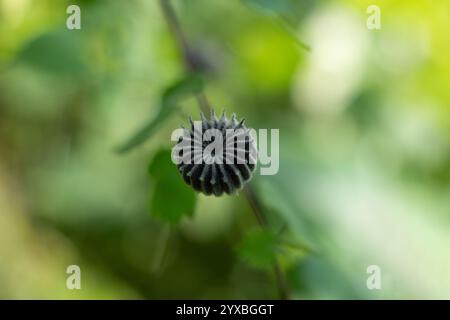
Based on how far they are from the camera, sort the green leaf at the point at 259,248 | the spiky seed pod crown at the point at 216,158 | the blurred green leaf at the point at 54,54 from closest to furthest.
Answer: the spiky seed pod crown at the point at 216,158, the green leaf at the point at 259,248, the blurred green leaf at the point at 54,54

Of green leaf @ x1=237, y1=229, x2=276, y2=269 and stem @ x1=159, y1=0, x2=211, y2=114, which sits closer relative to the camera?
green leaf @ x1=237, y1=229, x2=276, y2=269

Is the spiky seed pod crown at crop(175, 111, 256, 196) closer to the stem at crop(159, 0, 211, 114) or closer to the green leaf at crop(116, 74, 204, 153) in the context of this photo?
the green leaf at crop(116, 74, 204, 153)

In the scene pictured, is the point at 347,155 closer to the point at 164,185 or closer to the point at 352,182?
the point at 352,182

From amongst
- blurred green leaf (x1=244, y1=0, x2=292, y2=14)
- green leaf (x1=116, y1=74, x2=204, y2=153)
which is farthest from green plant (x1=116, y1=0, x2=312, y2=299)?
blurred green leaf (x1=244, y1=0, x2=292, y2=14)

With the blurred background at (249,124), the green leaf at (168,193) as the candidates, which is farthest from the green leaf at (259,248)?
the blurred background at (249,124)

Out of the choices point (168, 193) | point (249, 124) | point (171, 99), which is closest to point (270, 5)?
point (171, 99)

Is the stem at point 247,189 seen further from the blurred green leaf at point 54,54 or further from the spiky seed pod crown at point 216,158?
the blurred green leaf at point 54,54
